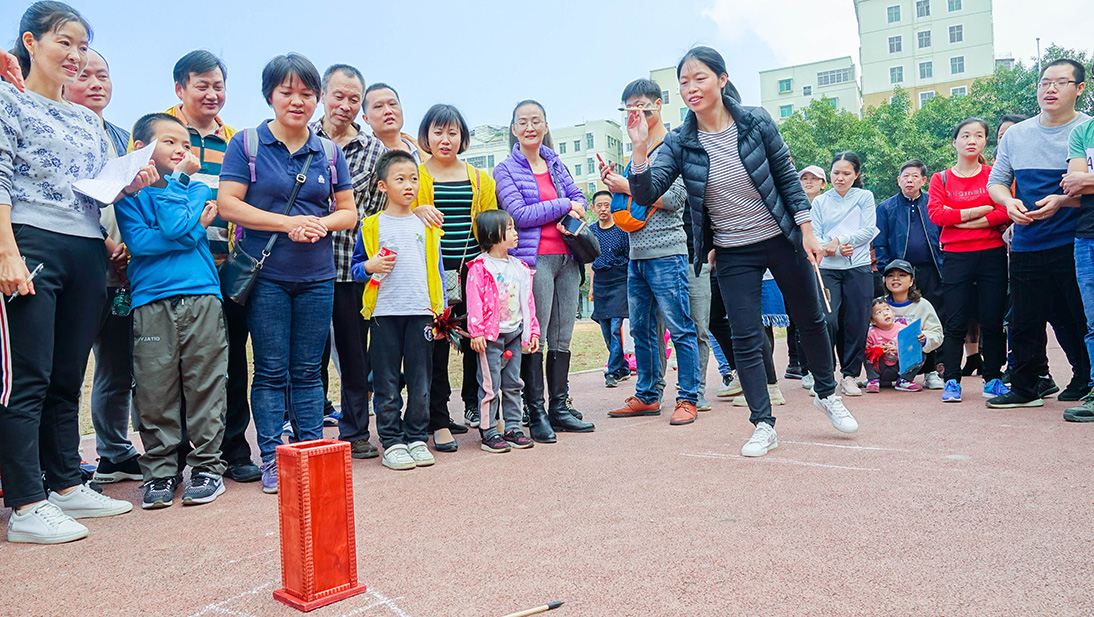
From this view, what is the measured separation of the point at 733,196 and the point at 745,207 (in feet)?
0.32

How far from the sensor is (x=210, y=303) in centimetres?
412

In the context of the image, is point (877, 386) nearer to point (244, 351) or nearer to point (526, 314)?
point (526, 314)

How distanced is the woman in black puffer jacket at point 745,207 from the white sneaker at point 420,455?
1879 mm

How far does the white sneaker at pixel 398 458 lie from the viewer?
4.50 meters

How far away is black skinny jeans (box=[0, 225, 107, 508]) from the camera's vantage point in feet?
10.9

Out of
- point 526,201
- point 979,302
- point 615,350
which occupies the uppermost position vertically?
point 526,201

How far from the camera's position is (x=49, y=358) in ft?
11.2

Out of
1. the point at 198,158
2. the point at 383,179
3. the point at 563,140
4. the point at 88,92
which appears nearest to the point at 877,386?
the point at 383,179

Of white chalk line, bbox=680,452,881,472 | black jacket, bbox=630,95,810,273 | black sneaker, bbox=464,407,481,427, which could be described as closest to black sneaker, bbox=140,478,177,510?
black sneaker, bbox=464,407,481,427

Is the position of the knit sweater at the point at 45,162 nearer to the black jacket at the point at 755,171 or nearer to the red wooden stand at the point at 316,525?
the red wooden stand at the point at 316,525

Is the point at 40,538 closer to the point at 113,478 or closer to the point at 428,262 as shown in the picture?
the point at 113,478

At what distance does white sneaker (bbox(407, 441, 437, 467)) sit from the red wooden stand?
2076mm

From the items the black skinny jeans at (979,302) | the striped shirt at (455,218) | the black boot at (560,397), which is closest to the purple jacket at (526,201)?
the striped shirt at (455,218)

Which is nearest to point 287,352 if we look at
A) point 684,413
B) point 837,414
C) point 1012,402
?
point 684,413
